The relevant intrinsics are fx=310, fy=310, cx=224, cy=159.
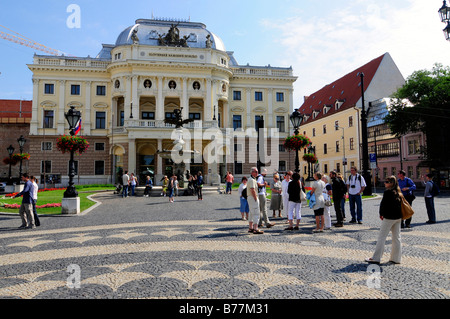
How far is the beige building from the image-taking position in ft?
164

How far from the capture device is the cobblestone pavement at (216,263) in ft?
15.8

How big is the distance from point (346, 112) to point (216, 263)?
50.6m

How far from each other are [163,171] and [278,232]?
3363 cm

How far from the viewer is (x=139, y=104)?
4566cm

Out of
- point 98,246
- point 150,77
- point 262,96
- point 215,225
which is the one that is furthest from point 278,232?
point 262,96

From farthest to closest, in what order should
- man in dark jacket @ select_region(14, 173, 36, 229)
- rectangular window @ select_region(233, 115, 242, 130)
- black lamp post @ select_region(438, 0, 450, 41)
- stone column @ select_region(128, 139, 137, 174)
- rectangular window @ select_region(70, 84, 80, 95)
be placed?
rectangular window @ select_region(233, 115, 242, 130), rectangular window @ select_region(70, 84, 80, 95), stone column @ select_region(128, 139, 137, 174), man in dark jacket @ select_region(14, 173, 36, 229), black lamp post @ select_region(438, 0, 450, 41)

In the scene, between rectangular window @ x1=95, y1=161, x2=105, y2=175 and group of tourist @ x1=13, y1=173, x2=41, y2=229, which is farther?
rectangular window @ x1=95, y1=161, x2=105, y2=175

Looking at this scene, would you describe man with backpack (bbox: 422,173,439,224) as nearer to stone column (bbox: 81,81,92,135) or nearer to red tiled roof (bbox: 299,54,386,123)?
red tiled roof (bbox: 299,54,386,123)

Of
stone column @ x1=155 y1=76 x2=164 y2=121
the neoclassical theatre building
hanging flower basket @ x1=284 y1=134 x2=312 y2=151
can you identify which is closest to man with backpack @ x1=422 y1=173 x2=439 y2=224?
hanging flower basket @ x1=284 y1=134 x2=312 y2=151

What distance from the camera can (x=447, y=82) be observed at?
3444 centimetres

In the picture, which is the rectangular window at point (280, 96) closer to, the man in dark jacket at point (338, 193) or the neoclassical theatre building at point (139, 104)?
the neoclassical theatre building at point (139, 104)

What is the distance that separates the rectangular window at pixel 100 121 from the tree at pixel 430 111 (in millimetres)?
39612

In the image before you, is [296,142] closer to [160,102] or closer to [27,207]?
[27,207]

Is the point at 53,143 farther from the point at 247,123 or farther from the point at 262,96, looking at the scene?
the point at 262,96
